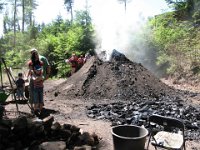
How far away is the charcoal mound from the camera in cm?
1202

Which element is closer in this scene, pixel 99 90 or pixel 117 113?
pixel 117 113

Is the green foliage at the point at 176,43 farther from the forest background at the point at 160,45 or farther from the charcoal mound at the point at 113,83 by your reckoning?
the charcoal mound at the point at 113,83

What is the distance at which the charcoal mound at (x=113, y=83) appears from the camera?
12023mm

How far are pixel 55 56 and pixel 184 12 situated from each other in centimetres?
1282

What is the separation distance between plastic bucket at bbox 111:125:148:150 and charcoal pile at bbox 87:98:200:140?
2220 millimetres

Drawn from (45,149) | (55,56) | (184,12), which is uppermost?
(184,12)

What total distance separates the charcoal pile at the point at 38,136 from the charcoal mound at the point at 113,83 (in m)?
6.00

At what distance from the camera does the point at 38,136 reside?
548 cm

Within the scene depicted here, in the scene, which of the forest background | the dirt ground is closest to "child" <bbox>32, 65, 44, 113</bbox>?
the dirt ground

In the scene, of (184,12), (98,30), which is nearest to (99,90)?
(98,30)

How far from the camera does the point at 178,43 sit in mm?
20156

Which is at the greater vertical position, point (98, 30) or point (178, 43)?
point (98, 30)

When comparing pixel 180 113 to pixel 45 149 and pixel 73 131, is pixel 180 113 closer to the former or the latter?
pixel 73 131

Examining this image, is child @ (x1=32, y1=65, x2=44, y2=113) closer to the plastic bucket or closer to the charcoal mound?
the plastic bucket
